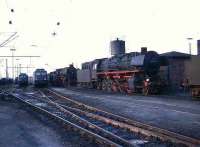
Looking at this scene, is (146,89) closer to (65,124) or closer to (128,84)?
(128,84)

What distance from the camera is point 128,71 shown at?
34344 mm

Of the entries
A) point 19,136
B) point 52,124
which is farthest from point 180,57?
point 19,136

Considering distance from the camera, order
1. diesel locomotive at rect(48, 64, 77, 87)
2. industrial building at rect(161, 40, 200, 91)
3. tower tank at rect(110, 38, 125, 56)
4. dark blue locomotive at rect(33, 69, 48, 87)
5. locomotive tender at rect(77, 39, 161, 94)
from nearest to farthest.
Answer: industrial building at rect(161, 40, 200, 91) < locomotive tender at rect(77, 39, 161, 94) < tower tank at rect(110, 38, 125, 56) < dark blue locomotive at rect(33, 69, 48, 87) < diesel locomotive at rect(48, 64, 77, 87)

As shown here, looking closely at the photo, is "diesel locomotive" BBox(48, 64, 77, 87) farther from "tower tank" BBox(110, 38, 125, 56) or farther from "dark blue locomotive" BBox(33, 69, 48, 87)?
"tower tank" BBox(110, 38, 125, 56)

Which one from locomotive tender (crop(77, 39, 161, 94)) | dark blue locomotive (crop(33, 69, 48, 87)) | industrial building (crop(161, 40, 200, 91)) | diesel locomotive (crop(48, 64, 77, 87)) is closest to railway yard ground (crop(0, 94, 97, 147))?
industrial building (crop(161, 40, 200, 91))

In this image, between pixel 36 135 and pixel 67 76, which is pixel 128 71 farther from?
pixel 67 76

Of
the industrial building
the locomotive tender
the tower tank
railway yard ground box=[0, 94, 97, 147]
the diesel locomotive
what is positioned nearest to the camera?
railway yard ground box=[0, 94, 97, 147]

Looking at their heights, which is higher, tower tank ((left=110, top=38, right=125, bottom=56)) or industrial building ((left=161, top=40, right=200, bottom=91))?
tower tank ((left=110, top=38, right=125, bottom=56))

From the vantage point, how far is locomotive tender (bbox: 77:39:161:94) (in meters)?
32.4

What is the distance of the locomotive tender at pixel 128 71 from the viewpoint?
106ft

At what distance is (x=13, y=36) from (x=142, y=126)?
19.0m

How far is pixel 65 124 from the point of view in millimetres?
14555

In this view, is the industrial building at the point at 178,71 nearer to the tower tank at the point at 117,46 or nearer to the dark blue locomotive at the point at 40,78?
the tower tank at the point at 117,46

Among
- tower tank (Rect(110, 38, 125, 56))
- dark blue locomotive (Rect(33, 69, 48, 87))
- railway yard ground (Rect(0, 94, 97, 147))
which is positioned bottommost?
railway yard ground (Rect(0, 94, 97, 147))
